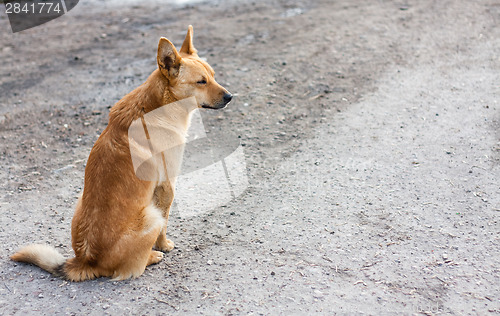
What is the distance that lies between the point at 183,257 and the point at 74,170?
2.20 metres

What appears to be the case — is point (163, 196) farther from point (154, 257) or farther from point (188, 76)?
point (188, 76)

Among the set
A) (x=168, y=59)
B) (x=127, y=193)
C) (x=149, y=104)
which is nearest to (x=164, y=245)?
(x=127, y=193)

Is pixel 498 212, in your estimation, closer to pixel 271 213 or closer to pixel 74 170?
pixel 271 213

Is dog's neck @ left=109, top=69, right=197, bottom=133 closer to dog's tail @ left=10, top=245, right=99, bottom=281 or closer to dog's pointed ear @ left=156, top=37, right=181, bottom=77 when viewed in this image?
dog's pointed ear @ left=156, top=37, right=181, bottom=77

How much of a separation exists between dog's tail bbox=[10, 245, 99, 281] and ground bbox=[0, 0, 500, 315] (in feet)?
0.28

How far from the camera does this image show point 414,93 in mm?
6965

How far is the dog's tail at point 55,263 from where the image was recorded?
398cm

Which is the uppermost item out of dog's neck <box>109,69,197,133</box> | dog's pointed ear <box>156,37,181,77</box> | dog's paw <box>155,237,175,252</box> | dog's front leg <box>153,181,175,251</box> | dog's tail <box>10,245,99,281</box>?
dog's pointed ear <box>156,37,181,77</box>

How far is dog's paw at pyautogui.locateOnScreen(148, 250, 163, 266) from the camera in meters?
4.25

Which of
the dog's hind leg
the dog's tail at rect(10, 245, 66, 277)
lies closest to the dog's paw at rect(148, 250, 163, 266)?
the dog's hind leg

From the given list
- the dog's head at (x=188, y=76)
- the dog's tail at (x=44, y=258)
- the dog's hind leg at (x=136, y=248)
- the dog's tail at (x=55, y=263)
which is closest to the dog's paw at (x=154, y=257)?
the dog's hind leg at (x=136, y=248)

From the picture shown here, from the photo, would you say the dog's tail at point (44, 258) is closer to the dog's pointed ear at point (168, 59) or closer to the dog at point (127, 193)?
the dog at point (127, 193)

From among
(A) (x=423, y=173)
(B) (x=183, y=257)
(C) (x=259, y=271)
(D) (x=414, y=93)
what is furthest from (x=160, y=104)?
(D) (x=414, y=93)

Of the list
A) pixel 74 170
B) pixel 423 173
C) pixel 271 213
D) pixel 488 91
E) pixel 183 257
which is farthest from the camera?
pixel 488 91
